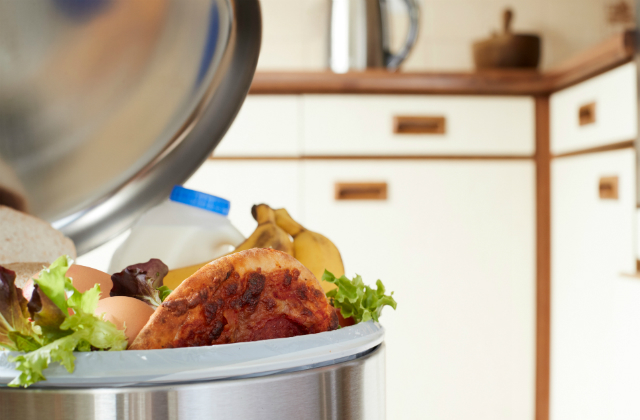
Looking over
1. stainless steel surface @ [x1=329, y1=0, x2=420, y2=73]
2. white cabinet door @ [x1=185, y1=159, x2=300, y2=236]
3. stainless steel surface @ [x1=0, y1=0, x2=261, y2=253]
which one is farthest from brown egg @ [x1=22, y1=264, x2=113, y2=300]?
stainless steel surface @ [x1=329, y1=0, x2=420, y2=73]

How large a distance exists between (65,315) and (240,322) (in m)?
0.06

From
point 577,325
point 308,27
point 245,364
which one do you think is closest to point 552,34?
point 308,27

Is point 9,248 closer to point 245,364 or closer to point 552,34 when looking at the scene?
point 245,364

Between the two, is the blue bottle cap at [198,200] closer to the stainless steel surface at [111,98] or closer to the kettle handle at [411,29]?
the stainless steel surface at [111,98]

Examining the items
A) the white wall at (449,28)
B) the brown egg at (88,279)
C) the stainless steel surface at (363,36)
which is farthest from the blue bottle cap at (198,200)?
the white wall at (449,28)

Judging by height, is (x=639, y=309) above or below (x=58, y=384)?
below

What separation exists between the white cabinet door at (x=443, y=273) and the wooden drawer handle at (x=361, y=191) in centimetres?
1

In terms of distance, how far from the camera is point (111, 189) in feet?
1.79

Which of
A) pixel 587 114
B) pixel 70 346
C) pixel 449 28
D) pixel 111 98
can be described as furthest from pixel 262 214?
pixel 449 28

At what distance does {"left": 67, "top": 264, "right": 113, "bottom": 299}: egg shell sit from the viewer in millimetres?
289

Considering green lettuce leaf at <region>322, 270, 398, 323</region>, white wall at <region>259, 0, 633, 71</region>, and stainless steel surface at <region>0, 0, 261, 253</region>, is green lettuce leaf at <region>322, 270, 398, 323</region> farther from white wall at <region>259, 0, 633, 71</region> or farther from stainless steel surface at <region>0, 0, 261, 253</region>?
white wall at <region>259, 0, 633, 71</region>

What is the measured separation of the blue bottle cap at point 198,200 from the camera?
453 millimetres

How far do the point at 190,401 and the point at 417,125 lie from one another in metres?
1.18

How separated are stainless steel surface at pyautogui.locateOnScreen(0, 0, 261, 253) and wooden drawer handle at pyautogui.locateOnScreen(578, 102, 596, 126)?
883mm
